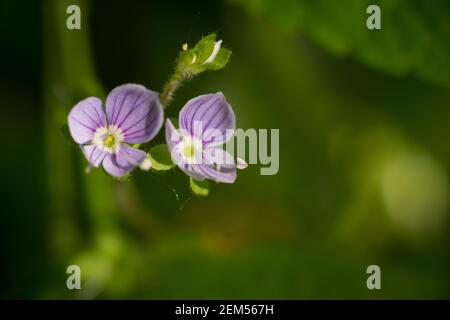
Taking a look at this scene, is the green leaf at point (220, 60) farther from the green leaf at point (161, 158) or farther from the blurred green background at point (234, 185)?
the blurred green background at point (234, 185)

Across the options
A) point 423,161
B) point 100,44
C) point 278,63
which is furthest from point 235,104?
point 423,161

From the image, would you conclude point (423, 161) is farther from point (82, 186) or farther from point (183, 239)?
point (82, 186)

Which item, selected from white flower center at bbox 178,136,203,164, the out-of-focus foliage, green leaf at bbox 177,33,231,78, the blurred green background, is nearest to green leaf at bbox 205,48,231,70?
green leaf at bbox 177,33,231,78

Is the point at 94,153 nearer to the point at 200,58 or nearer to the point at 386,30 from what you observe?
the point at 200,58

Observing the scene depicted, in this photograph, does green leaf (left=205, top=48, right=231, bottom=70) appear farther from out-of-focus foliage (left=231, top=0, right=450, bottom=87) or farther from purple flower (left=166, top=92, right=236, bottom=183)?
out-of-focus foliage (left=231, top=0, right=450, bottom=87)

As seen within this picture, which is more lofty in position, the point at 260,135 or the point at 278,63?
the point at 278,63

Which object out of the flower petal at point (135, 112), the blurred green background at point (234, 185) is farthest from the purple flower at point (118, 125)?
the blurred green background at point (234, 185)
